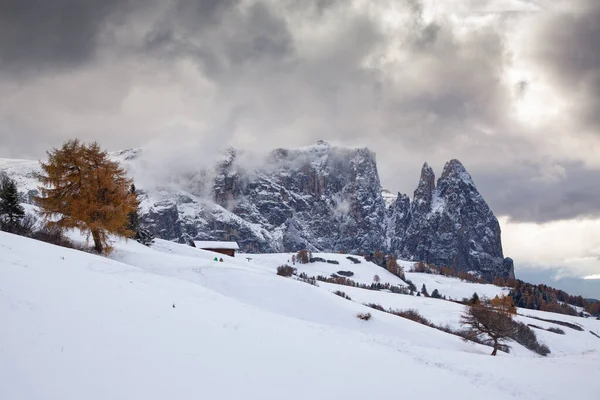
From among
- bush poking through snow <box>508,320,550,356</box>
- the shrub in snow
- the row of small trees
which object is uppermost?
the row of small trees

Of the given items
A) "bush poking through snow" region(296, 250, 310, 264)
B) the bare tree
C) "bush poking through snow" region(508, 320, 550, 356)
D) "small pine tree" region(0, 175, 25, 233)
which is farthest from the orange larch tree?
"bush poking through snow" region(296, 250, 310, 264)

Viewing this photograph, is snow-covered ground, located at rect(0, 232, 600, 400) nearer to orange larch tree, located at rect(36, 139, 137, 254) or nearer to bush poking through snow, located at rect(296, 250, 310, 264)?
orange larch tree, located at rect(36, 139, 137, 254)

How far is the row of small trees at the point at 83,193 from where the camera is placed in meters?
33.0

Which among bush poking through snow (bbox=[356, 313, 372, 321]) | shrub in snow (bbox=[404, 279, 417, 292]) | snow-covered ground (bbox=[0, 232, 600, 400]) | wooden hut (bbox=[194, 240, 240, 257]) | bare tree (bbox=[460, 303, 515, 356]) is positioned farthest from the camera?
shrub in snow (bbox=[404, 279, 417, 292])

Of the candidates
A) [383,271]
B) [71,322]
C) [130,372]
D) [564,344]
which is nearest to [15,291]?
[71,322]

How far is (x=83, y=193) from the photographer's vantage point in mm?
33406

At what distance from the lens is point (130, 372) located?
8.60 meters

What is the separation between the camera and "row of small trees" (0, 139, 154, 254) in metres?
33.0

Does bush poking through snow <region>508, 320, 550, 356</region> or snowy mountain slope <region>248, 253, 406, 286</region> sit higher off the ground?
snowy mountain slope <region>248, 253, 406, 286</region>

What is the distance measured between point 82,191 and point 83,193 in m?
0.28

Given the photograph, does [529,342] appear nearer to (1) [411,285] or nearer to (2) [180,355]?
(2) [180,355]

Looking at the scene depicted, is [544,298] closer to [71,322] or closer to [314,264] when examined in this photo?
[314,264]

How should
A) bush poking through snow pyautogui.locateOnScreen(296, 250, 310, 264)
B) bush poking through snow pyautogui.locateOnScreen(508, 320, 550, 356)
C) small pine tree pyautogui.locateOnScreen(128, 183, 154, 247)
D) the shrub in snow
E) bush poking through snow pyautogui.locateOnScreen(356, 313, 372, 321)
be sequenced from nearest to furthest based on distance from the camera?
1. bush poking through snow pyautogui.locateOnScreen(356, 313, 372, 321)
2. bush poking through snow pyautogui.locateOnScreen(508, 320, 550, 356)
3. small pine tree pyautogui.locateOnScreen(128, 183, 154, 247)
4. the shrub in snow
5. bush poking through snow pyautogui.locateOnScreen(296, 250, 310, 264)

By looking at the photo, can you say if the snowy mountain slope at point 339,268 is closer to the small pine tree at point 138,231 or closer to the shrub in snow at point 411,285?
the shrub in snow at point 411,285
